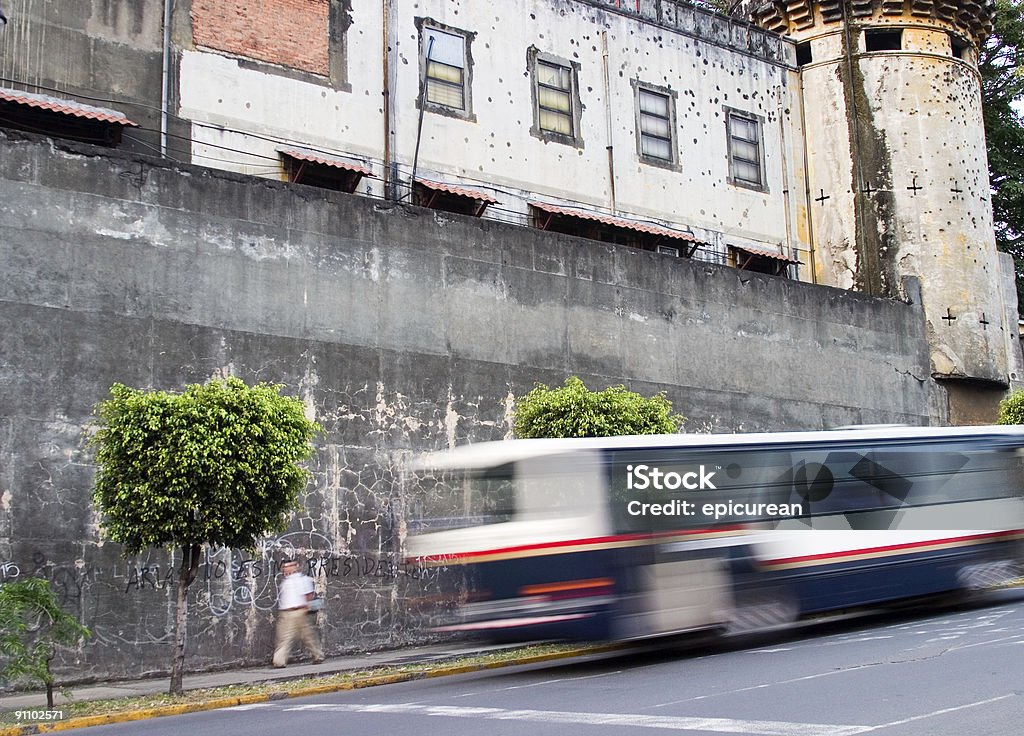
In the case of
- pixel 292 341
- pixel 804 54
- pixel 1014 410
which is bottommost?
pixel 1014 410

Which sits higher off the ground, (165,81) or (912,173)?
(912,173)

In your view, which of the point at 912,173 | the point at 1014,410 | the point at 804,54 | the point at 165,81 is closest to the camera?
the point at 165,81

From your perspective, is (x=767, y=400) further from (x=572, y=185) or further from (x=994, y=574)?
(x=994, y=574)

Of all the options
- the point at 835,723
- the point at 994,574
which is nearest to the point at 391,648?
the point at 994,574

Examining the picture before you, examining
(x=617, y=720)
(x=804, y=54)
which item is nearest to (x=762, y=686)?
(x=617, y=720)

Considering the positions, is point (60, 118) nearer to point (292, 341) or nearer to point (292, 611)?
point (292, 341)

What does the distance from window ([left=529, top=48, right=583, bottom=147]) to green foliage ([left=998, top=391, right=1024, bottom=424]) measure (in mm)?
11426

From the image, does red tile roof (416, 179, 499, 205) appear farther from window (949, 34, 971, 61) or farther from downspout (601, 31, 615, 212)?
window (949, 34, 971, 61)

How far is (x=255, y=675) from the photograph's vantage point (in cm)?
1606

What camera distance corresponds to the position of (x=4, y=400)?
15.6m

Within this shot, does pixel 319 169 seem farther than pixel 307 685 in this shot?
Yes

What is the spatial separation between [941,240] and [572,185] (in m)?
9.69

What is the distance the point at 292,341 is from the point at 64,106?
5.69m

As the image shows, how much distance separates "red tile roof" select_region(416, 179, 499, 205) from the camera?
77.1 feet
